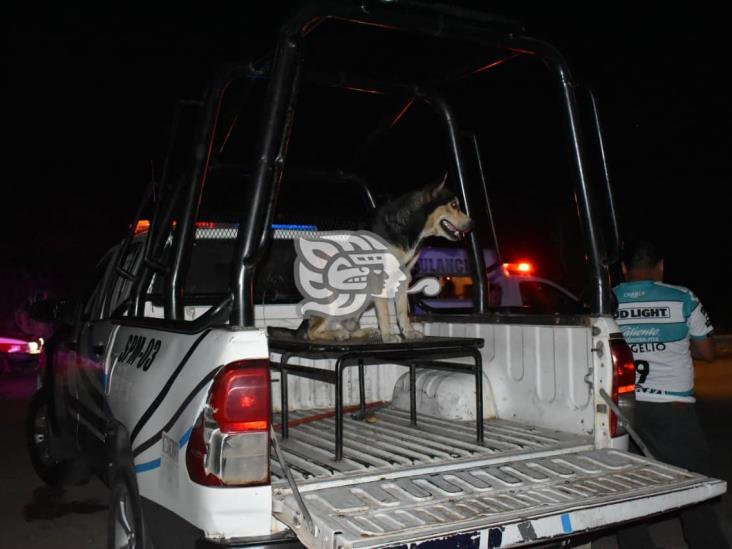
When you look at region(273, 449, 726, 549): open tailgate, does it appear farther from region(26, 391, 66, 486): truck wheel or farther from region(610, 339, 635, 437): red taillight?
region(26, 391, 66, 486): truck wheel

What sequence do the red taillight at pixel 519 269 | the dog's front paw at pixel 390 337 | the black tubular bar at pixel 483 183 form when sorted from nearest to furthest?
the dog's front paw at pixel 390 337 < the black tubular bar at pixel 483 183 < the red taillight at pixel 519 269

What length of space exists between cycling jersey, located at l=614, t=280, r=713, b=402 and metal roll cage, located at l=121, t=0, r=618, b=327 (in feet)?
2.37

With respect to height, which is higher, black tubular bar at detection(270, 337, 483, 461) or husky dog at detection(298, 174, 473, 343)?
husky dog at detection(298, 174, 473, 343)

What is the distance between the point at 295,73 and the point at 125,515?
227 cm

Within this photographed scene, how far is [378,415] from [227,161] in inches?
94.7

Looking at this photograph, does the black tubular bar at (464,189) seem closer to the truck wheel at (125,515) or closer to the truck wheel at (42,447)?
Answer: the truck wheel at (125,515)

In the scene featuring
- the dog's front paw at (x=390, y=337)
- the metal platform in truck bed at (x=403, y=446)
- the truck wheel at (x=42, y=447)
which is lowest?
the truck wheel at (x=42, y=447)

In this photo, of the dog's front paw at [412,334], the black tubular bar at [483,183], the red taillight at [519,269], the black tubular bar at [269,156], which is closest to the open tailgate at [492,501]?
the black tubular bar at [269,156]

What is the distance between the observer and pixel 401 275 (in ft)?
15.5

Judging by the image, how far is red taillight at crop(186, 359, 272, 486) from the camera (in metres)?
2.66

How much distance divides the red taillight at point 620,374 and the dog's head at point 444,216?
1562 millimetres

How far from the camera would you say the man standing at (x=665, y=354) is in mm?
4285

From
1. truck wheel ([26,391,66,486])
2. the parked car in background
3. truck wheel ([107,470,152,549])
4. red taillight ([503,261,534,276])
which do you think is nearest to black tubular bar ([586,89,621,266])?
truck wheel ([107,470,152,549])

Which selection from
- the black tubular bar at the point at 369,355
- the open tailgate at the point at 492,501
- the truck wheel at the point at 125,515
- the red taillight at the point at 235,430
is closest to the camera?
the open tailgate at the point at 492,501
